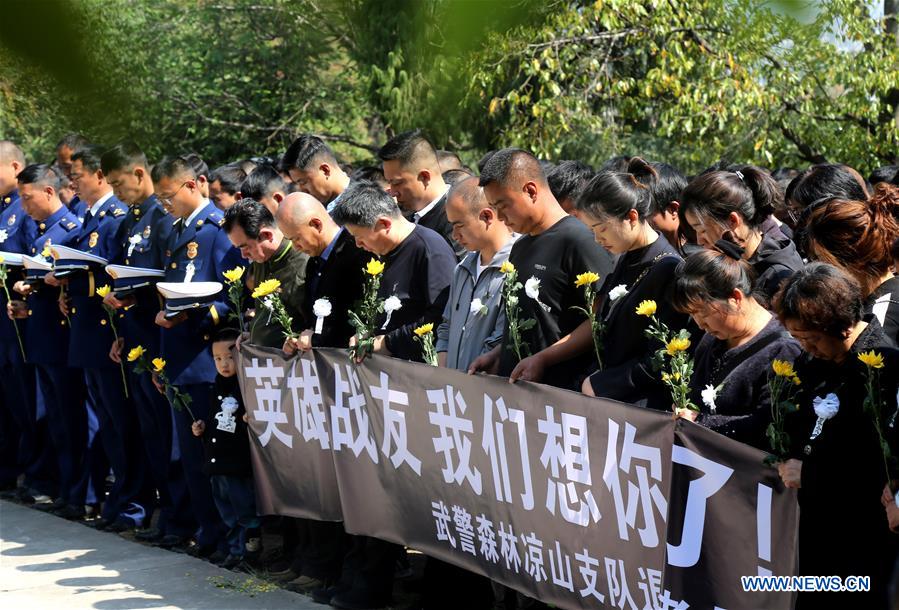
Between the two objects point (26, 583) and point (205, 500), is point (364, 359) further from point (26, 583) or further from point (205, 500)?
point (26, 583)

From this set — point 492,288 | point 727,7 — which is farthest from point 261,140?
point 727,7

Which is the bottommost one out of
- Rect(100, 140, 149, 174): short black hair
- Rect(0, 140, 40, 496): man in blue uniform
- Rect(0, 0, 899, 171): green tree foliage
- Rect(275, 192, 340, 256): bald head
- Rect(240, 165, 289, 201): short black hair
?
Rect(0, 140, 40, 496): man in blue uniform

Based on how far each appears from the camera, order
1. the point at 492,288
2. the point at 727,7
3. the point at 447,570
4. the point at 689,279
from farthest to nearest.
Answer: the point at 447,570, the point at 492,288, the point at 689,279, the point at 727,7

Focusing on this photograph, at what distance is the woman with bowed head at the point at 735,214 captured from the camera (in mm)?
4316

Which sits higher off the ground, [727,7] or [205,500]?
[727,7]

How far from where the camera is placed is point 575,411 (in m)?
4.06

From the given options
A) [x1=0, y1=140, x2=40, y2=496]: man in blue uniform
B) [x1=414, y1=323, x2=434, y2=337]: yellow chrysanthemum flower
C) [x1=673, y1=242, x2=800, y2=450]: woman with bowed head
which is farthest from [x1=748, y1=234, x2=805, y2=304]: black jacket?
[x1=0, y1=140, x2=40, y2=496]: man in blue uniform

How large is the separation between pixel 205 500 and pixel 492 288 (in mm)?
2463

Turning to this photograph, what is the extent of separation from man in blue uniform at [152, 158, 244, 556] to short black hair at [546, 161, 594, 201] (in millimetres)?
1825

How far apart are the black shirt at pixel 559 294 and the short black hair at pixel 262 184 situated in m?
2.36

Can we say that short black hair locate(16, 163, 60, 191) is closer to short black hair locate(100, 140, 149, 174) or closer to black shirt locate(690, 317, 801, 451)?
black shirt locate(690, 317, 801, 451)

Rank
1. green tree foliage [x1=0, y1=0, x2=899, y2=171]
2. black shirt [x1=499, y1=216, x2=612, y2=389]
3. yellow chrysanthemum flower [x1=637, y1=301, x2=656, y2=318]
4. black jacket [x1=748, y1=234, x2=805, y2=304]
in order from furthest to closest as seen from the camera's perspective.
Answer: black shirt [x1=499, y1=216, x2=612, y2=389] → black jacket [x1=748, y1=234, x2=805, y2=304] → yellow chrysanthemum flower [x1=637, y1=301, x2=656, y2=318] → green tree foliage [x1=0, y1=0, x2=899, y2=171]

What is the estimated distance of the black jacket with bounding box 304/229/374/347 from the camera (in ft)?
18.3

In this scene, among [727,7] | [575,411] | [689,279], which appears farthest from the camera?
[575,411]
